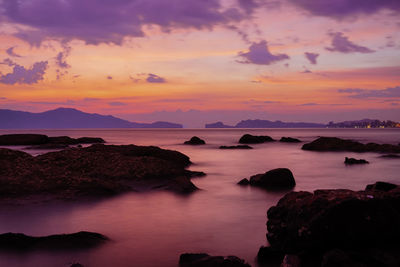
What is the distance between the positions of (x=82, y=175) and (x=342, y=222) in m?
11.6

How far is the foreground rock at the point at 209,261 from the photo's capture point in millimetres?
5914

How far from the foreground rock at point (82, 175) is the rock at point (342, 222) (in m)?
8.36

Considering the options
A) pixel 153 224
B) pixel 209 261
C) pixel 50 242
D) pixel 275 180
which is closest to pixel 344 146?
pixel 275 180

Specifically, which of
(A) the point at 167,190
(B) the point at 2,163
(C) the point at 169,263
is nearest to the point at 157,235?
(C) the point at 169,263

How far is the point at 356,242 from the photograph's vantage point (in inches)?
258

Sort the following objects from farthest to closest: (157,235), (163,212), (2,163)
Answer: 1. (2,163)
2. (163,212)
3. (157,235)

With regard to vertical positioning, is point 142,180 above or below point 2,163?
below

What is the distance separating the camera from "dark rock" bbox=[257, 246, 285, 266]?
699cm

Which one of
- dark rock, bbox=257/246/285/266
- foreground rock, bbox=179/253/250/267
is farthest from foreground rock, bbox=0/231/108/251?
dark rock, bbox=257/246/285/266

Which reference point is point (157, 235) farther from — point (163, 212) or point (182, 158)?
point (182, 158)

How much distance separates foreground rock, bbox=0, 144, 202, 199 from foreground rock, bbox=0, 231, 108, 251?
16.5 ft

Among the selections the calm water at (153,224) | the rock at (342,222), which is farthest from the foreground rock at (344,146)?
the rock at (342,222)

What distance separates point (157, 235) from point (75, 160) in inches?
395

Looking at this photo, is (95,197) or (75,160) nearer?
(95,197)
